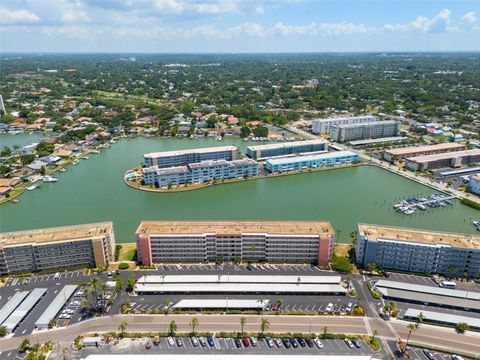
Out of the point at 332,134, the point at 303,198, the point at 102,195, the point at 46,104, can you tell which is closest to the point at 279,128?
Answer: the point at 332,134

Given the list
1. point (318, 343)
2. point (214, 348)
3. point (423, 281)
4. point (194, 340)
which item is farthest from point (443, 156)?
point (194, 340)

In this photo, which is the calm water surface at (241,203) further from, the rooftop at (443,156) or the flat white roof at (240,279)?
the flat white roof at (240,279)

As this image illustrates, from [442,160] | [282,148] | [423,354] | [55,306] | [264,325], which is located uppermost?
[282,148]

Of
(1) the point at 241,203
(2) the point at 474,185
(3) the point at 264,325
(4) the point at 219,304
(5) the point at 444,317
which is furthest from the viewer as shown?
(2) the point at 474,185

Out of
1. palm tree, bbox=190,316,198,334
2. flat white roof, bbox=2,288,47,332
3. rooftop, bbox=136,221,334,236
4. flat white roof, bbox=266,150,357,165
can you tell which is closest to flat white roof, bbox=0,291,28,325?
flat white roof, bbox=2,288,47,332

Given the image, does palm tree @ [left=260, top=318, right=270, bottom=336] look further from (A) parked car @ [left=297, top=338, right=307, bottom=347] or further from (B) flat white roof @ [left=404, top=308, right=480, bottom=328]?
(B) flat white roof @ [left=404, top=308, right=480, bottom=328]

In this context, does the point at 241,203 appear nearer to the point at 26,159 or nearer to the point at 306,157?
the point at 306,157
